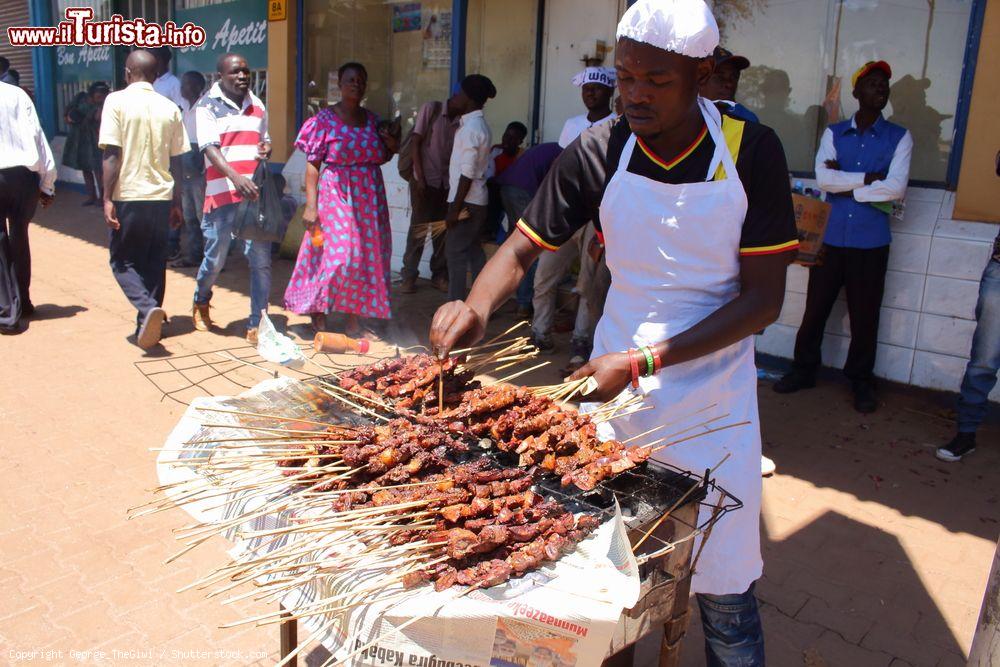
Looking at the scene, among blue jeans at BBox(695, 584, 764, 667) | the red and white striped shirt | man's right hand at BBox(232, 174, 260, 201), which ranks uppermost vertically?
the red and white striped shirt

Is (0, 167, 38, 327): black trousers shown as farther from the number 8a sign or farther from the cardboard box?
the cardboard box

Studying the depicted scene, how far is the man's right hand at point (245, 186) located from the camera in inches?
280

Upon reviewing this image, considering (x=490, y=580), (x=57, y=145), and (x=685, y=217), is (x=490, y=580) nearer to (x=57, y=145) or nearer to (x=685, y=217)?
(x=685, y=217)

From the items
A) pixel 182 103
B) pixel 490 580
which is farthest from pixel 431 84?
pixel 490 580

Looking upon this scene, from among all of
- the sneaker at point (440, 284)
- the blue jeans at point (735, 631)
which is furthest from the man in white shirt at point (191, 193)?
the blue jeans at point (735, 631)

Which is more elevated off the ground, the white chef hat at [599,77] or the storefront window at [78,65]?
the storefront window at [78,65]

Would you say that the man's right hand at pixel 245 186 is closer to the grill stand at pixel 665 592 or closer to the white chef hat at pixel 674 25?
the white chef hat at pixel 674 25

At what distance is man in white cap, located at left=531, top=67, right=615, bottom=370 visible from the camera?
6.90 m

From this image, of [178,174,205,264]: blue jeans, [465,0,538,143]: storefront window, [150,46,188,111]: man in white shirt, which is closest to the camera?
[465,0,538,143]: storefront window

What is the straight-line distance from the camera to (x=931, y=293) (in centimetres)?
627

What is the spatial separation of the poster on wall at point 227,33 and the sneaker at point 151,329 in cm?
655

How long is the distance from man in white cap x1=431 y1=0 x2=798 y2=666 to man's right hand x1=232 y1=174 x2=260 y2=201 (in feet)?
16.3

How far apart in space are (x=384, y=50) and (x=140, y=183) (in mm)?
4802

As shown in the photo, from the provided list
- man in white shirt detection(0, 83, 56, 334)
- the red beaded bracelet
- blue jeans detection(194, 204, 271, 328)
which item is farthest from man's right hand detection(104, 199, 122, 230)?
the red beaded bracelet
